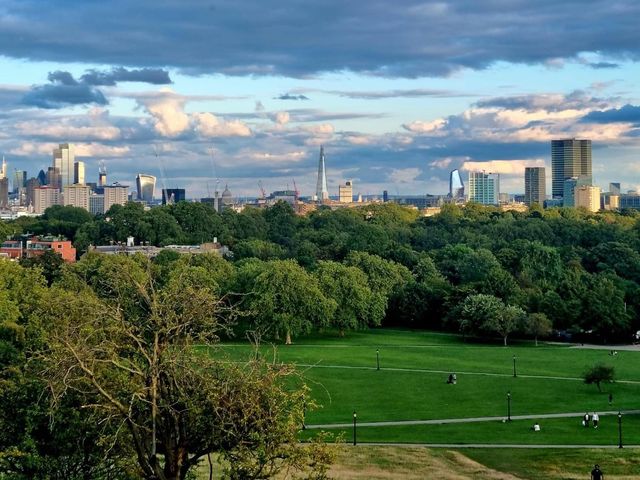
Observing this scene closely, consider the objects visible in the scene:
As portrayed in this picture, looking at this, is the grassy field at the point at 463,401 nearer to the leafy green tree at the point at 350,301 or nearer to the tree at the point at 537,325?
the tree at the point at 537,325

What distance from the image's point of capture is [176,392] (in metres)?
21.9

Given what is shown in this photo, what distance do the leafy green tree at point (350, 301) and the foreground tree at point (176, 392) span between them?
65654 mm

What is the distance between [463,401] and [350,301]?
33980mm

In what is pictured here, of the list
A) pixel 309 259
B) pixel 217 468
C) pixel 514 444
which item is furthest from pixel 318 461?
pixel 309 259

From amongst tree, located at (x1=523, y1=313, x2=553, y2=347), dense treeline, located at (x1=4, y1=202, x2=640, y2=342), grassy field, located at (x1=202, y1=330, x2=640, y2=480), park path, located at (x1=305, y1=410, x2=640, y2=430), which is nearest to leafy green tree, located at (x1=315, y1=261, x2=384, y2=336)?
dense treeline, located at (x1=4, y1=202, x2=640, y2=342)

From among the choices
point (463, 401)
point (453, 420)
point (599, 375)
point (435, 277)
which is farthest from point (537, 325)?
point (453, 420)

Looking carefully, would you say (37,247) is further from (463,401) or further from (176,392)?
(176,392)

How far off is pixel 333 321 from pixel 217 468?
52.6m

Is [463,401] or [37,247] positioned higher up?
[37,247]

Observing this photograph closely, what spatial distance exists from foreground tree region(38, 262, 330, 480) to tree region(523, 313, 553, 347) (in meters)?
66.0

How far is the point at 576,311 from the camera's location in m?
88.6

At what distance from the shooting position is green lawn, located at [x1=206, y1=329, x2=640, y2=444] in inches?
1917

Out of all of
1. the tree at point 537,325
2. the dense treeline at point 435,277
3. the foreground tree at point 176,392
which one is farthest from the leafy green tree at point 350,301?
the foreground tree at point 176,392

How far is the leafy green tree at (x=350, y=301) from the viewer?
89.9 metres
